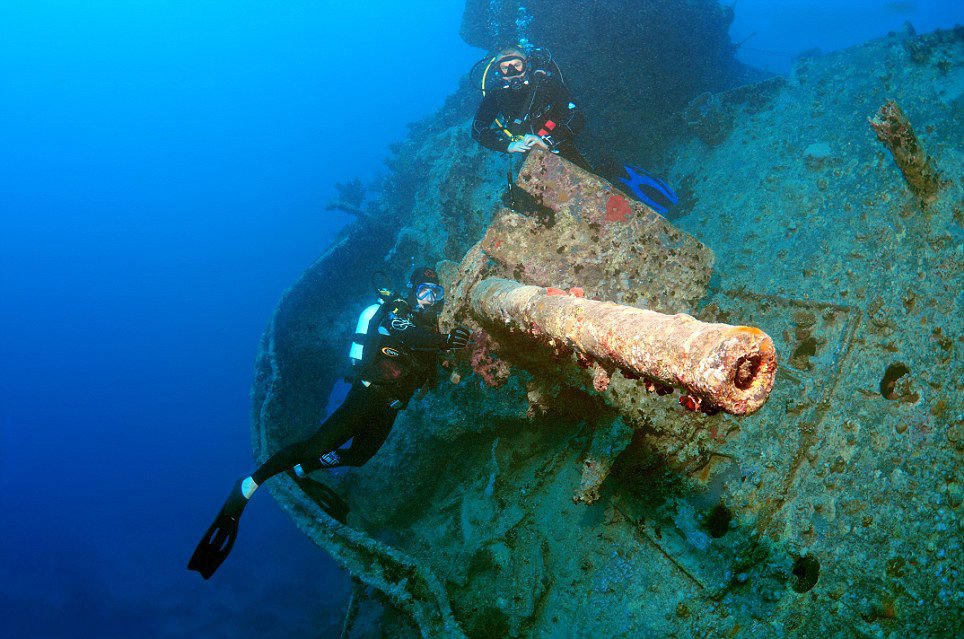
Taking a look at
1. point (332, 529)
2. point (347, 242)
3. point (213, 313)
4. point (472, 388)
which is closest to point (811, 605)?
point (472, 388)

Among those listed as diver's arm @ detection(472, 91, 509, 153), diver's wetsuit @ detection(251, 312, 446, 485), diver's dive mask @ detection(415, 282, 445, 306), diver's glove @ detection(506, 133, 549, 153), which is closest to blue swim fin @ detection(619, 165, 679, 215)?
diver's glove @ detection(506, 133, 549, 153)

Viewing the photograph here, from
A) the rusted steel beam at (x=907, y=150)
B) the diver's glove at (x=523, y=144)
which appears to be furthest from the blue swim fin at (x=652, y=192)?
the rusted steel beam at (x=907, y=150)

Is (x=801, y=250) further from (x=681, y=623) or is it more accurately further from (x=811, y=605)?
(x=681, y=623)

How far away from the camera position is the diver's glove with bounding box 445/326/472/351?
3273 millimetres

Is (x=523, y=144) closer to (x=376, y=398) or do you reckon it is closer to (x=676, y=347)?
(x=376, y=398)

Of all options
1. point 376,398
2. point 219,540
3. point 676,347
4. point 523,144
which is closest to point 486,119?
point 523,144

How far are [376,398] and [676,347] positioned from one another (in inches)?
150

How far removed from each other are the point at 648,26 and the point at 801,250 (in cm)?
639

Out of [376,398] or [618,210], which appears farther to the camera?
[376,398]

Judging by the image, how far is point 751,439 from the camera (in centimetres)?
272

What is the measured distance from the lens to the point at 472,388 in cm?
406

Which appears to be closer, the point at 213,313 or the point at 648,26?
the point at 648,26

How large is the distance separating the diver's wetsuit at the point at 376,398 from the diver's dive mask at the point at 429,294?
20 cm

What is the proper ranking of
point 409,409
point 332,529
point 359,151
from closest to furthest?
point 332,529 < point 409,409 < point 359,151
